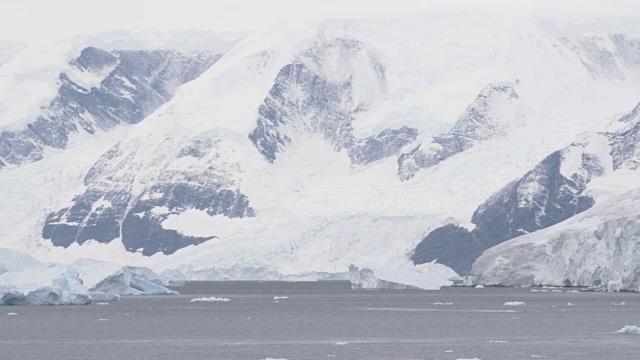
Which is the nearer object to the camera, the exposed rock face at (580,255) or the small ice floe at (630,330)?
the small ice floe at (630,330)

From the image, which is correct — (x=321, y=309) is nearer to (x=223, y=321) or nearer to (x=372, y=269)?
(x=223, y=321)

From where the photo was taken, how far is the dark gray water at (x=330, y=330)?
9344 cm

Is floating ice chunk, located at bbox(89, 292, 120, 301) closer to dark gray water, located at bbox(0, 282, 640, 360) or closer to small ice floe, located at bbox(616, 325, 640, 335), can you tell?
dark gray water, located at bbox(0, 282, 640, 360)

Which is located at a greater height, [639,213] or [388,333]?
[639,213]

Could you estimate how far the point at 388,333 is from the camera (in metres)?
110

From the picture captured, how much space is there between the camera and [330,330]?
376 ft

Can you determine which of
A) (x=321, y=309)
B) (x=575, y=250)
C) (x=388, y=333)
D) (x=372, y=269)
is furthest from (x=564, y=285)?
(x=388, y=333)

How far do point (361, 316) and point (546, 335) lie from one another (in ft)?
87.6

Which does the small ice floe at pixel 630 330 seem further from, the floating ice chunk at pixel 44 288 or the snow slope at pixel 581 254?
the floating ice chunk at pixel 44 288

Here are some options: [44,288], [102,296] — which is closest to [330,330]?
[44,288]

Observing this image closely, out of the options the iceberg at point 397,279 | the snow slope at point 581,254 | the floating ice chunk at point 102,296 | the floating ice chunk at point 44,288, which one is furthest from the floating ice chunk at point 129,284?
the snow slope at point 581,254

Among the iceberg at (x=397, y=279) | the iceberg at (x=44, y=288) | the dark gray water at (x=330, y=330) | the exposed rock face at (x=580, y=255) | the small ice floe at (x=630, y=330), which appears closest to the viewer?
the dark gray water at (x=330, y=330)

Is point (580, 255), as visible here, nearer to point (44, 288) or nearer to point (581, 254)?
point (581, 254)

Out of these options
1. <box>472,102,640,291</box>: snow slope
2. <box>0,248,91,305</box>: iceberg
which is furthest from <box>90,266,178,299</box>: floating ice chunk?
<box>472,102,640,291</box>: snow slope
